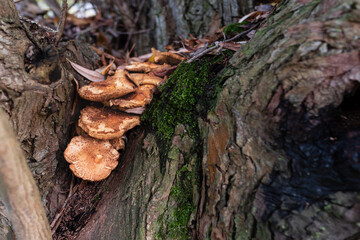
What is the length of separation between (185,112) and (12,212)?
120cm

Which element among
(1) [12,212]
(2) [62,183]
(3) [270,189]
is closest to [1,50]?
(1) [12,212]

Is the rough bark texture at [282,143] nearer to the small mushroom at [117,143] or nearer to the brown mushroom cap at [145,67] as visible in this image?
the small mushroom at [117,143]

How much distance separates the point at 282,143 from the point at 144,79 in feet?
4.46

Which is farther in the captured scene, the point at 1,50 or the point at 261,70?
the point at 1,50

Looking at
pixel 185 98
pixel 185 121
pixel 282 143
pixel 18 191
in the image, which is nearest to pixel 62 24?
pixel 185 98

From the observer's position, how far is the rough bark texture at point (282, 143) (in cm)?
105

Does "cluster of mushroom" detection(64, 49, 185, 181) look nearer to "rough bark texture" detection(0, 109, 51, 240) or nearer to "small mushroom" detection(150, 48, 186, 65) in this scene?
"small mushroom" detection(150, 48, 186, 65)

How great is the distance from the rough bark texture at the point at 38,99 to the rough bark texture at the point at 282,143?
0.95m

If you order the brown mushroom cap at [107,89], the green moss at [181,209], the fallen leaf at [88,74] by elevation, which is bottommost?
the green moss at [181,209]

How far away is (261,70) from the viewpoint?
50.6 inches

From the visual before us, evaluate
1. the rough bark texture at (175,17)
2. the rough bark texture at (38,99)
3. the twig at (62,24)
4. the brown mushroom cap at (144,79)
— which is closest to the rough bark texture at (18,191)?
the rough bark texture at (38,99)

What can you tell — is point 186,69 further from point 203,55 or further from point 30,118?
point 30,118

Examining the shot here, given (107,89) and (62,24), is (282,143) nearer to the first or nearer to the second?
(107,89)

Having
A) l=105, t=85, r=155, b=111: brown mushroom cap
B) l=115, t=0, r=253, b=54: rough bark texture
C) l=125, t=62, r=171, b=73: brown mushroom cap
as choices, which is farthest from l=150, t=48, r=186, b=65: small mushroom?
l=115, t=0, r=253, b=54: rough bark texture
